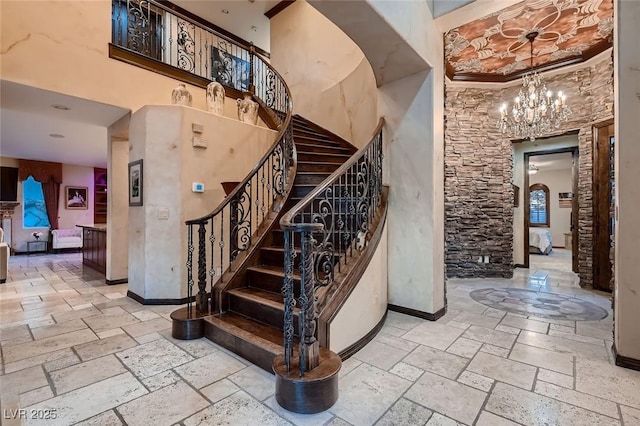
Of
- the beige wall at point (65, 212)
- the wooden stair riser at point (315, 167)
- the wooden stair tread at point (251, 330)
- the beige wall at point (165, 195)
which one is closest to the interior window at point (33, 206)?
the beige wall at point (65, 212)

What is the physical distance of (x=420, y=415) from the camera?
1756mm

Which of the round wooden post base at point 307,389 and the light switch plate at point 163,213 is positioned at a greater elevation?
the light switch plate at point 163,213

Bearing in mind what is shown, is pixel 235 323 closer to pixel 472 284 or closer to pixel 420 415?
pixel 420 415

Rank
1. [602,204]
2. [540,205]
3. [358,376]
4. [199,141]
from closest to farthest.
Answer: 1. [358,376]
2. [199,141]
3. [602,204]
4. [540,205]

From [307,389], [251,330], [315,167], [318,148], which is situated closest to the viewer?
[307,389]

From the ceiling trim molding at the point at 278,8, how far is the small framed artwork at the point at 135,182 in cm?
519

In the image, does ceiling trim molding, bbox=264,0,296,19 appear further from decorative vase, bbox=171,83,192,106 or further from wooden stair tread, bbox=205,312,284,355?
wooden stair tread, bbox=205,312,284,355

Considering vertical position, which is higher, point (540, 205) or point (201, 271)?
point (540, 205)

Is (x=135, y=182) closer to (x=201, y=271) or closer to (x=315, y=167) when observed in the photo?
(x=201, y=271)

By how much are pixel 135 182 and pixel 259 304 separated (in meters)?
2.71

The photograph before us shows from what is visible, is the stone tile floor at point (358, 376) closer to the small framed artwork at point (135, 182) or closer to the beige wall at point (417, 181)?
the beige wall at point (417, 181)

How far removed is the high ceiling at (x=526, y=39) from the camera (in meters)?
3.70

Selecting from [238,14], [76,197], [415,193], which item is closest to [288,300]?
[415,193]

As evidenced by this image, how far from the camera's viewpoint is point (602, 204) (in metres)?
4.69
